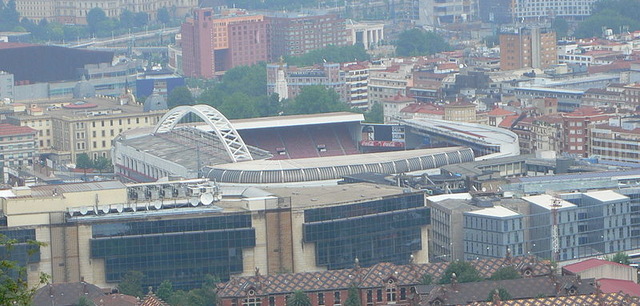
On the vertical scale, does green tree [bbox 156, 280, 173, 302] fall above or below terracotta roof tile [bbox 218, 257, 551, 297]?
below

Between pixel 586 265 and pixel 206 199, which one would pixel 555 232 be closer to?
pixel 586 265

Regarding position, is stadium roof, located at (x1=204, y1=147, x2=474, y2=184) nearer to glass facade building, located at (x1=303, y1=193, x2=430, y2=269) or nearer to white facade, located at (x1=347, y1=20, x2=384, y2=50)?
glass facade building, located at (x1=303, y1=193, x2=430, y2=269)

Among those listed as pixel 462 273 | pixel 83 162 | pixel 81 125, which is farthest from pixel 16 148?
pixel 462 273

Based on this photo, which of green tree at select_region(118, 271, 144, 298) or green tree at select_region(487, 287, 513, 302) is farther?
green tree at select_region(118, 271, 144, 298)

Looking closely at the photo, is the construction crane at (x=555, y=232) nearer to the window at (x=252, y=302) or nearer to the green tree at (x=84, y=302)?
the window at (x=252, y=302)

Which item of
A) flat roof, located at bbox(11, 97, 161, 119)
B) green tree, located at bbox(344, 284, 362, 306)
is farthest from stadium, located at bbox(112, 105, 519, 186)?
green tree, located at bbox(344, 284, 362, 306)

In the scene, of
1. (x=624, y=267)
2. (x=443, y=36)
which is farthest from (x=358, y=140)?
(x=443, y=36)
